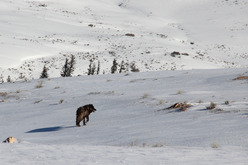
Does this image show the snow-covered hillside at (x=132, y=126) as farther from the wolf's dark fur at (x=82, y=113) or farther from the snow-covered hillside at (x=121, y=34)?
the snow-covered hillside at (x=121, y=34)

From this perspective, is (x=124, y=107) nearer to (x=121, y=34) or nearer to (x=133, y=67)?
(x=133, y=67)

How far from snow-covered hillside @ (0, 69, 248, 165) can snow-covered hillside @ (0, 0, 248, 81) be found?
25730mm

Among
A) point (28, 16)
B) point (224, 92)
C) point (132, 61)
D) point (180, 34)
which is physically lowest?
point (224, 92)

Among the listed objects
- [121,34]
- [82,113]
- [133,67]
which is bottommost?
[82,113]

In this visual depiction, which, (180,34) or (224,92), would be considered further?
(180,34)

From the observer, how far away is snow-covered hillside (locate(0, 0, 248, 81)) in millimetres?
49750

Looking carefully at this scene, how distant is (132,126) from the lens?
9102 mm

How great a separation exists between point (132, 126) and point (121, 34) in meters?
65.8

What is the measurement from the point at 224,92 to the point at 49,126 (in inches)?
286

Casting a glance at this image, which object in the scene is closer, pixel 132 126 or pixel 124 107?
pixel 132 126

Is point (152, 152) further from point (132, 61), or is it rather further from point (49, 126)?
point (132, 61)

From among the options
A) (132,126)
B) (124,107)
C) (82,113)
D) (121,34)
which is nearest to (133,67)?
(121,34)

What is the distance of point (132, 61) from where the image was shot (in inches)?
2029

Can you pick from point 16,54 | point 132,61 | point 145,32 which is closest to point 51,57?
point 16,54
